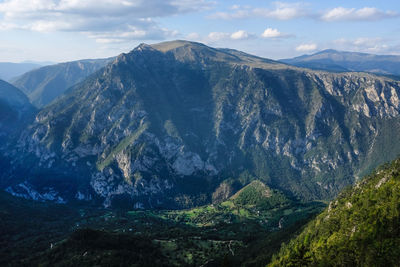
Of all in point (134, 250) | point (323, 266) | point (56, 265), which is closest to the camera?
point (323, 266)

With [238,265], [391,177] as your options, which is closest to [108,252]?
[238,265]

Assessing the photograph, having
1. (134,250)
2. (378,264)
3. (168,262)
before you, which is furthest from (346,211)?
(134,250)

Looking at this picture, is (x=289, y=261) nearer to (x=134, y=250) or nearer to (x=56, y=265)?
(x=134, y=250)

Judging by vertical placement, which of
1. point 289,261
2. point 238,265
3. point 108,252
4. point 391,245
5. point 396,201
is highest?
point 396,201

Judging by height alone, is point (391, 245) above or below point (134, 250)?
above

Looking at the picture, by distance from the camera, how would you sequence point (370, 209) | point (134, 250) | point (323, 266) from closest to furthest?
point (323, 266)
point (370, 209)
point (134, 250)

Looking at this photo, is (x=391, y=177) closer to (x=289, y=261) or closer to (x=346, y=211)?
(x=346, y=211)

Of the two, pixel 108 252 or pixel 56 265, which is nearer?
pixel 56 265
